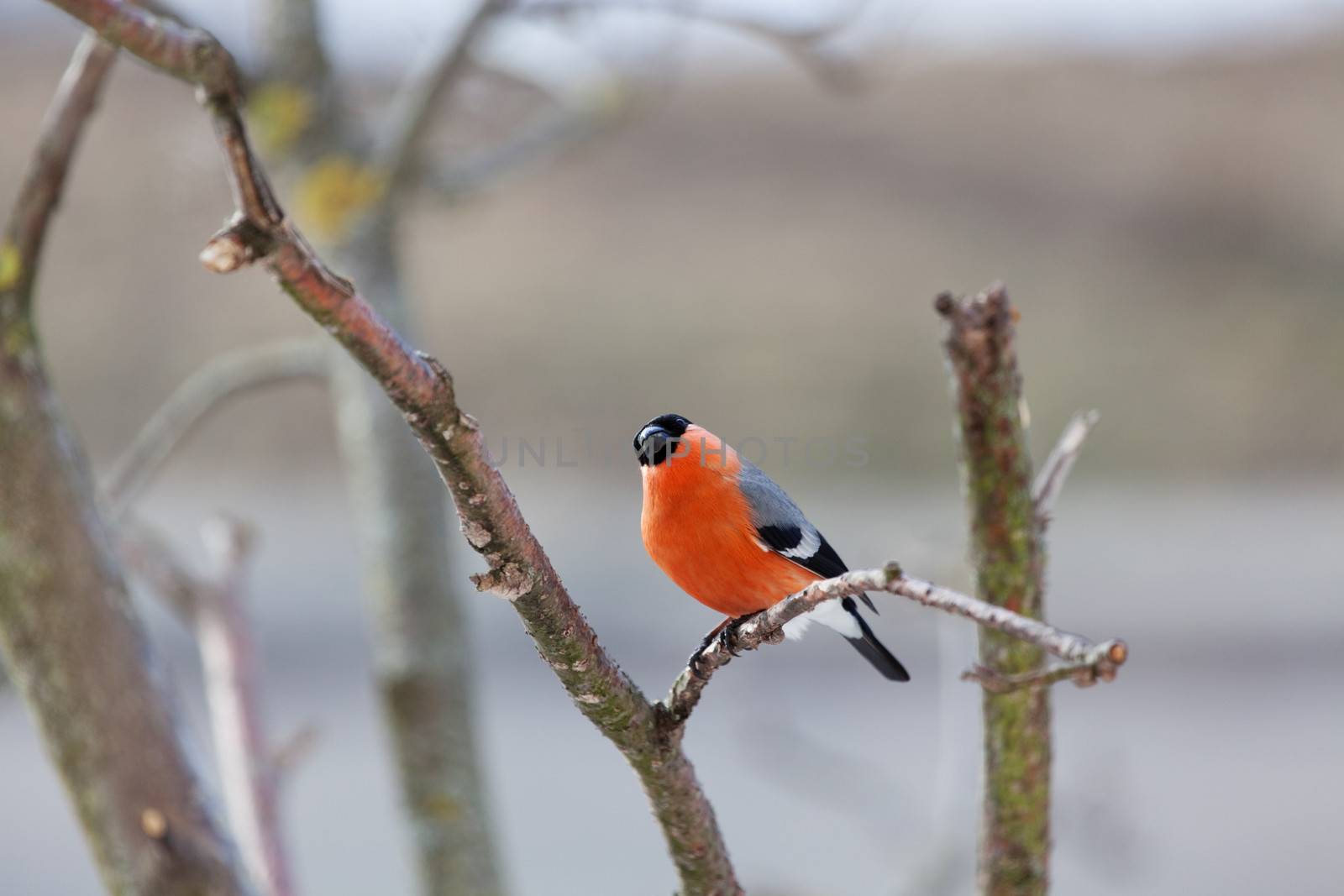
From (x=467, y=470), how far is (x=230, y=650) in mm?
1864

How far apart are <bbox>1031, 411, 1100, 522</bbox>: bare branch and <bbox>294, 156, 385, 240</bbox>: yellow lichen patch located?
5.53ft

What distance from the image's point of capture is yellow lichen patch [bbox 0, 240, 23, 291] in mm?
1822

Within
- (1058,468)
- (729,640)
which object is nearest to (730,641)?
(729,640)

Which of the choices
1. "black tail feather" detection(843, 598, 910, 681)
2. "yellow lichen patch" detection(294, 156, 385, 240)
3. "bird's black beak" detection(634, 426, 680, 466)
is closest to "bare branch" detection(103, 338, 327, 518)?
"yellow lichen patch" detection(294, 156, 385, 240)

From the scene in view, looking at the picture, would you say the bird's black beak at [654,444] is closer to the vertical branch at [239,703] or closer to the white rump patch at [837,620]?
the white rump patch at [837,620]

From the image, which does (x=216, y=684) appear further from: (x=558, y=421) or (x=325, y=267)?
(x=558, y=421)

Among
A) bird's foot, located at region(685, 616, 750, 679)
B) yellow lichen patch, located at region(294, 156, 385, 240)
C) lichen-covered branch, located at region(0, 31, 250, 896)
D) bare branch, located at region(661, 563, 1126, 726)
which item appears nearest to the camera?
bare branch, located at region(661, 563, 1126, 726)

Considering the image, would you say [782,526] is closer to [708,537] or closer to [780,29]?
[708,537]

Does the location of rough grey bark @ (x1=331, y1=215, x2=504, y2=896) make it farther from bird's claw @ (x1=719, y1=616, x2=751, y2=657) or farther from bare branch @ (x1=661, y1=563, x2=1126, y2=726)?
bare branch @ (x1=661, y1=563, x2=1126, y2=726)

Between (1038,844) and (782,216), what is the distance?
12.2 meters

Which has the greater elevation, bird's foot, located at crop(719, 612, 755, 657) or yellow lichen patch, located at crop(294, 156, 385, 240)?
yellow lichen patch, located at crop(294, 156, 385, 240)

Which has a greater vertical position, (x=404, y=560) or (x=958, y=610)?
(x=404, y=560)

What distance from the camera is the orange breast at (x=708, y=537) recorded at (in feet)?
5.35

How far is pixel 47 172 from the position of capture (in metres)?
1.79
